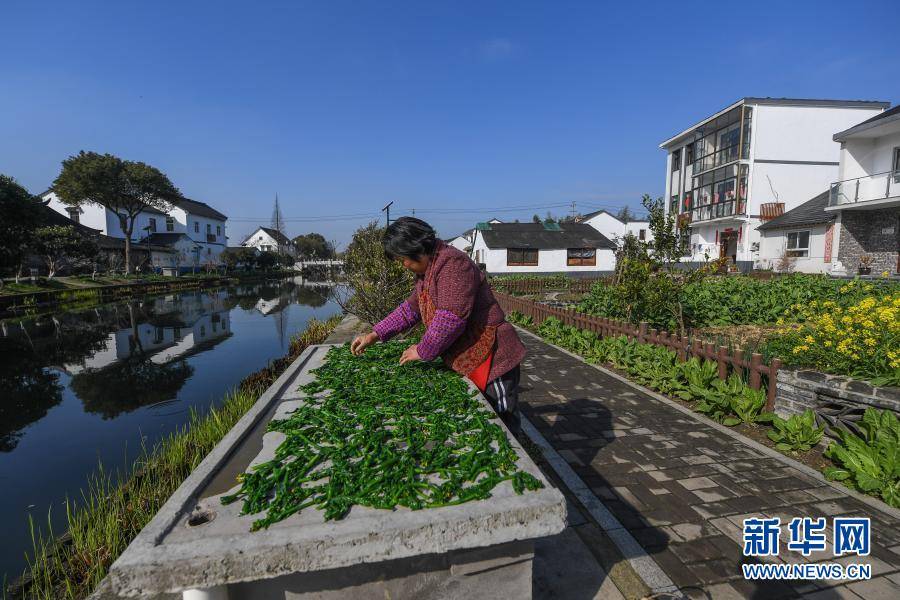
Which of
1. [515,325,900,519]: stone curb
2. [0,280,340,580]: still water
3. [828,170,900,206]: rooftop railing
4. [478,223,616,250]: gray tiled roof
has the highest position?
[828,170,900,206]: rooftop railing

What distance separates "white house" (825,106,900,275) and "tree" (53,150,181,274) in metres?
45.8

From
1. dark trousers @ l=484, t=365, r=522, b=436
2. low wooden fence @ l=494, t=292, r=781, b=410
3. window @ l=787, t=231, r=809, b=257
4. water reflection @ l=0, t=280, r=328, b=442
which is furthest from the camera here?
window @ l=787, t=231, r=809, b=257

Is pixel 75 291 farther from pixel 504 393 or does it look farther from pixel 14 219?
pixel 504 393

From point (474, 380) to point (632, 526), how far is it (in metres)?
1.55

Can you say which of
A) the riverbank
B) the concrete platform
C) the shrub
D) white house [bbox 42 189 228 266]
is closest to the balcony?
the shrub

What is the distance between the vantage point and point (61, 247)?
25.5 m

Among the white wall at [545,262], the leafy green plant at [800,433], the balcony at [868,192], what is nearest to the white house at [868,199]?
the balcony at [868,192]

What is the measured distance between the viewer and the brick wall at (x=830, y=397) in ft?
12.5

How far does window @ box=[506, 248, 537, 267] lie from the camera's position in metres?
35.3

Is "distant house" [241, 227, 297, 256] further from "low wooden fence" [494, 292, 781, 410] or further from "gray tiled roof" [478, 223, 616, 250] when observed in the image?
"low wooden fence" [494, 292, 781, 410]

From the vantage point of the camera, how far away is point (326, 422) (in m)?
2.33

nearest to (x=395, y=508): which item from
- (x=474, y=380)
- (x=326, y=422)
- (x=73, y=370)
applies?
(x=326, y=422)

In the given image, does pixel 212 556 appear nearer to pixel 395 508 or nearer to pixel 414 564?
pixel 395 508

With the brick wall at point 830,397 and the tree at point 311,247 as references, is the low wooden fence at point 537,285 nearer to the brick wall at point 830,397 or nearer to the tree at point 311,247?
the brick wall at point 830,397
